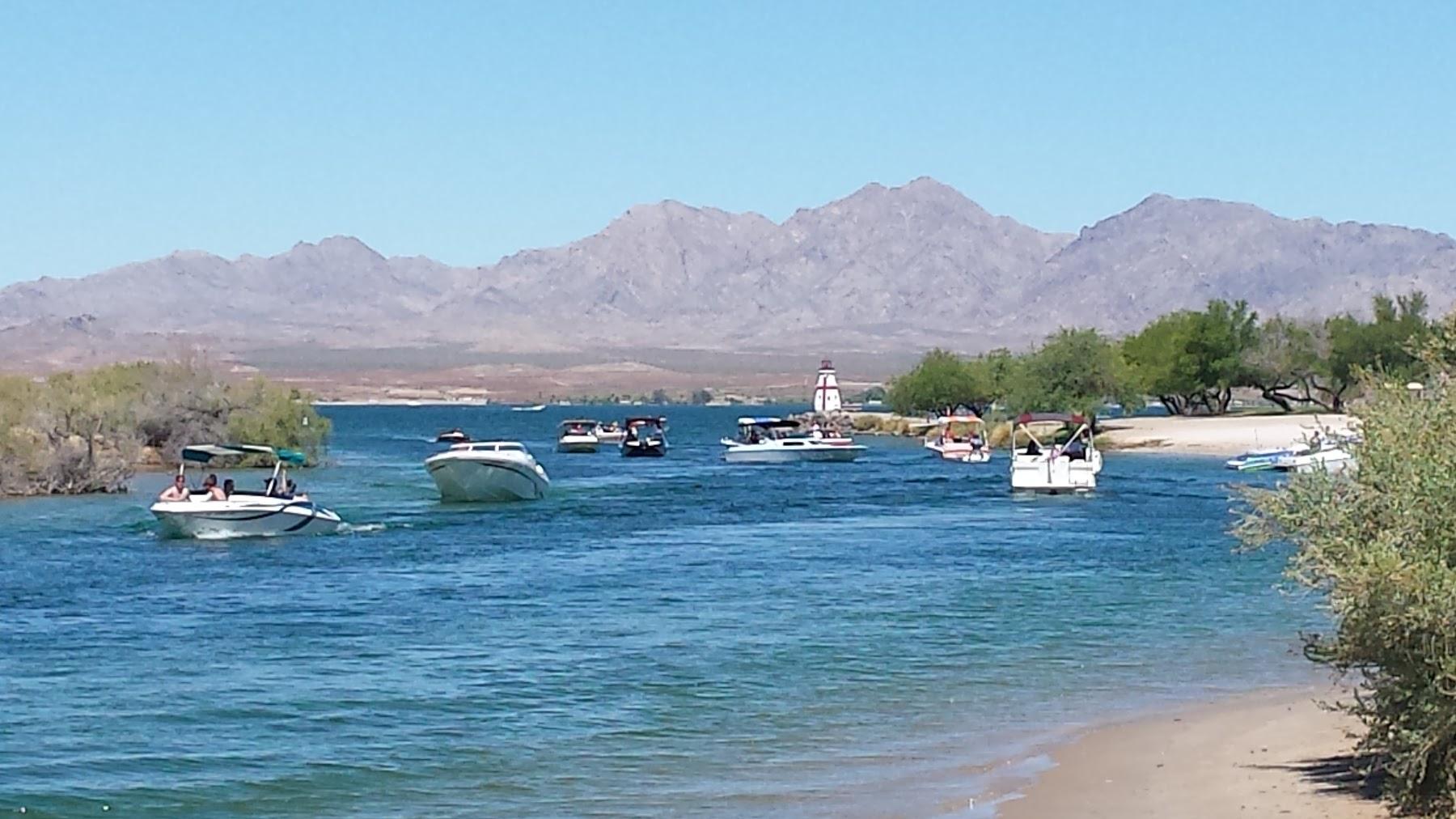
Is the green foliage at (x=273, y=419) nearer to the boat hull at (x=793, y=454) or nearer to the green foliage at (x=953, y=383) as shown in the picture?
the boat hull at (x=793, y=454)

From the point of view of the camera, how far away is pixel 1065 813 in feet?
51.2

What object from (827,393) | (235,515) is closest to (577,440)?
(827,393)

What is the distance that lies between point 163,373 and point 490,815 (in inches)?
2734

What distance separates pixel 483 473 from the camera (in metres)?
60.0

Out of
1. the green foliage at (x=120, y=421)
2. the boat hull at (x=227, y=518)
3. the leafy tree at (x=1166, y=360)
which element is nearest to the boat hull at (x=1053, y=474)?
the boat hull at (x=227, y=518)

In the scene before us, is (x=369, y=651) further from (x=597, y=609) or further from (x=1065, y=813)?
(x=1065, y=813)

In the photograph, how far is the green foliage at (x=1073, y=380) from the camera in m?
102

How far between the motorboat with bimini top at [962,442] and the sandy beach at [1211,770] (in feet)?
235

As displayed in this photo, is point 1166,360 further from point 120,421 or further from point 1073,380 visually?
point 120,421

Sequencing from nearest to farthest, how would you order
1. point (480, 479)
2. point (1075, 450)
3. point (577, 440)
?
point (480, 479), point (1075, 450), point (577, 440)

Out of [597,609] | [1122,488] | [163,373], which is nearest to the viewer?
[597,609]

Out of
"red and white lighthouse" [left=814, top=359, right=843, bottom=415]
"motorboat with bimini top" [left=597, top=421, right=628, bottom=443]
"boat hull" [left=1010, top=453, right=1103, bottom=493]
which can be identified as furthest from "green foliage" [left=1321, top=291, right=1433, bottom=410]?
"motorboat with bimini top" [left=597, top=421, right=628, bottom=443]

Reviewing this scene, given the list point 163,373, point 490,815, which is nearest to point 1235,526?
point 490,815

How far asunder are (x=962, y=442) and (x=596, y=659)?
73.0m
